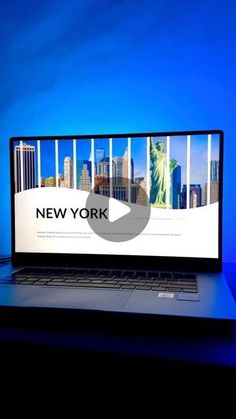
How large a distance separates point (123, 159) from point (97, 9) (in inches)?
18.4

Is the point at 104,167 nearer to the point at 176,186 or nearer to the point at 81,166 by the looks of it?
the point at 81,166

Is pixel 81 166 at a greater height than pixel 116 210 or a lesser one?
greater

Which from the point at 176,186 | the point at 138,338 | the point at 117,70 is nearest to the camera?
the point at 138,338

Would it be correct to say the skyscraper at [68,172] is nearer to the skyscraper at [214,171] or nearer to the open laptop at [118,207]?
the open laptop at [118,207]

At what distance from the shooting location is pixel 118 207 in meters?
0.88

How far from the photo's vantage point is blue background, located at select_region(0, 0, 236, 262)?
3.04ft

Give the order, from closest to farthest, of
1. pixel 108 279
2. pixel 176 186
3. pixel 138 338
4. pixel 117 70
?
pixel 138 338
pixel 108 279
pixel 176 186
pixel 117 70

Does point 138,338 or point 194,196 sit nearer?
point 138,338

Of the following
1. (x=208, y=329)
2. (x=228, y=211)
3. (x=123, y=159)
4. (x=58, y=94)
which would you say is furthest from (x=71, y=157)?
(x=208, y=329)

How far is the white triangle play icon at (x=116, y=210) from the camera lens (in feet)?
2.87

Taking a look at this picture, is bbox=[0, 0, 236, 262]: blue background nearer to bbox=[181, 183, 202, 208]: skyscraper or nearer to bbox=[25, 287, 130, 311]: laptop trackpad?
bbox=[181, 183, 202, 208]: skyscraper

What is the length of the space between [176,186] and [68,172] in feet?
0.96

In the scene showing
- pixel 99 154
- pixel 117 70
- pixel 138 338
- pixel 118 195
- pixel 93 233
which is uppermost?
pixel 117 70

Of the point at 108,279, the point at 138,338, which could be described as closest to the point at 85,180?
the point at 108,279
